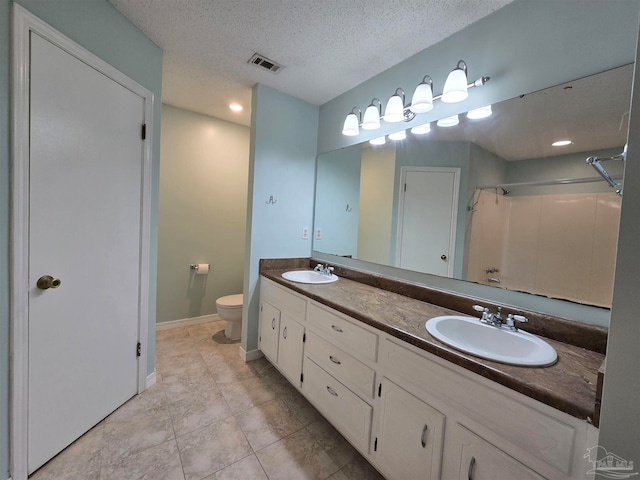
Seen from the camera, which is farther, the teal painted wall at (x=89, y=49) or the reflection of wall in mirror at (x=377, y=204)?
the reflection of wall in mirror at (x=377, y=204)

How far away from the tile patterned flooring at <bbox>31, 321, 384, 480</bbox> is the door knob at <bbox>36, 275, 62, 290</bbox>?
2.87 feet

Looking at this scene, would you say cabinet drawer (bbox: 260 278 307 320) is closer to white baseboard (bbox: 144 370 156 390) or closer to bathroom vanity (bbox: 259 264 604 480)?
bathroom vanity (bbox: 259 264 604 480)

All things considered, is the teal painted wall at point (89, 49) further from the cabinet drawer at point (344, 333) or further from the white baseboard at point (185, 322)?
the cabinet drawer at point (344, 333)

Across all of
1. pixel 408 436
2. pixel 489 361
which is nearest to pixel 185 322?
pixel 408 436

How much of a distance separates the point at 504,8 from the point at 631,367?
5.25 feet

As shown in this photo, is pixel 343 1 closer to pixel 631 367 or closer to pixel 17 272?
pixel 631 367

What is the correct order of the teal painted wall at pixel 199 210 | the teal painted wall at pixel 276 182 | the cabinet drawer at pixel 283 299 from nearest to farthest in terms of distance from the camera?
1. the cabinet drawer at pixel 283 299
2. the teal painted wall at pixel 276 182
3. the teal painted wall at pixel 199 210

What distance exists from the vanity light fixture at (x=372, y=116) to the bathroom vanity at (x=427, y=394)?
1.19 metres

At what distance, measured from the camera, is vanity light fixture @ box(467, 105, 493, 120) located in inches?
52.6

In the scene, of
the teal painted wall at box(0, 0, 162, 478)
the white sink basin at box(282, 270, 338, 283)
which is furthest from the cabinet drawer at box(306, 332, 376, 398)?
the teal painted wall at box(0, 0, 162, 478)

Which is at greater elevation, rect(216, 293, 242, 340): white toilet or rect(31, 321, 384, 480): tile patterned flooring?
rect(216, 293, 242, 340): white toilet

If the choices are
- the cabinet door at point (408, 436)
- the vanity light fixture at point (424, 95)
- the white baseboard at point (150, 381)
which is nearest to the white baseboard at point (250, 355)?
the white baseboard at point (150, 381)

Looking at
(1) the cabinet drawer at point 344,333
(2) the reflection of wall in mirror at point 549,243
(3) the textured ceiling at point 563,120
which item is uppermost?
(3) the textured ceiling at point 563,120

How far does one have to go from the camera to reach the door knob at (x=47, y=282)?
118cm
